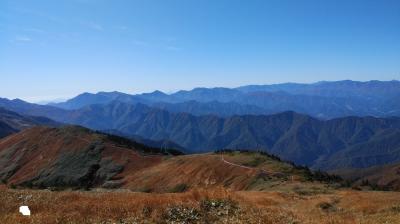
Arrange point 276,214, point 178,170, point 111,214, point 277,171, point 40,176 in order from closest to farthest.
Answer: point 111,214 < point 276,214 < point 277,171 < point 178,170 < point 40,176

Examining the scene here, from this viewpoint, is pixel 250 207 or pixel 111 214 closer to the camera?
pixel 111 214

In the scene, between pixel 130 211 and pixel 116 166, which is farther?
pixel 116 166

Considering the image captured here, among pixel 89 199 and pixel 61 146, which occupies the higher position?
pixel 89 199

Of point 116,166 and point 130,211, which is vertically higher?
point 130,211

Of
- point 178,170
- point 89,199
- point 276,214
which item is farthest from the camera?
point 178,170

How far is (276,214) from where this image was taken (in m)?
18.2

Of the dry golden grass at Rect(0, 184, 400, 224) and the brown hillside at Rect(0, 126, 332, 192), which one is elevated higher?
the dry golden grass at Rect(0, 184, 400, 224)

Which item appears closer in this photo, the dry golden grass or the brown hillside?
the dry golden grass

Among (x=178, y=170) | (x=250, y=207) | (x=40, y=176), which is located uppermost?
(x=250, y=207)

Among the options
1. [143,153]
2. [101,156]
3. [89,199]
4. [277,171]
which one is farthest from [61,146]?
[89,199]

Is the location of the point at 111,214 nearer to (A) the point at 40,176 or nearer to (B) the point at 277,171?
(B) the point at 277,171

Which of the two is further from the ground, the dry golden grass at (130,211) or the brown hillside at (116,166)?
the dry golden grass at (130,211)

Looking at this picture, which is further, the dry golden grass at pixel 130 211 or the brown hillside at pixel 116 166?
the brown hillside at pixel 116 166

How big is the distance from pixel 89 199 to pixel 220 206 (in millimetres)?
6063
